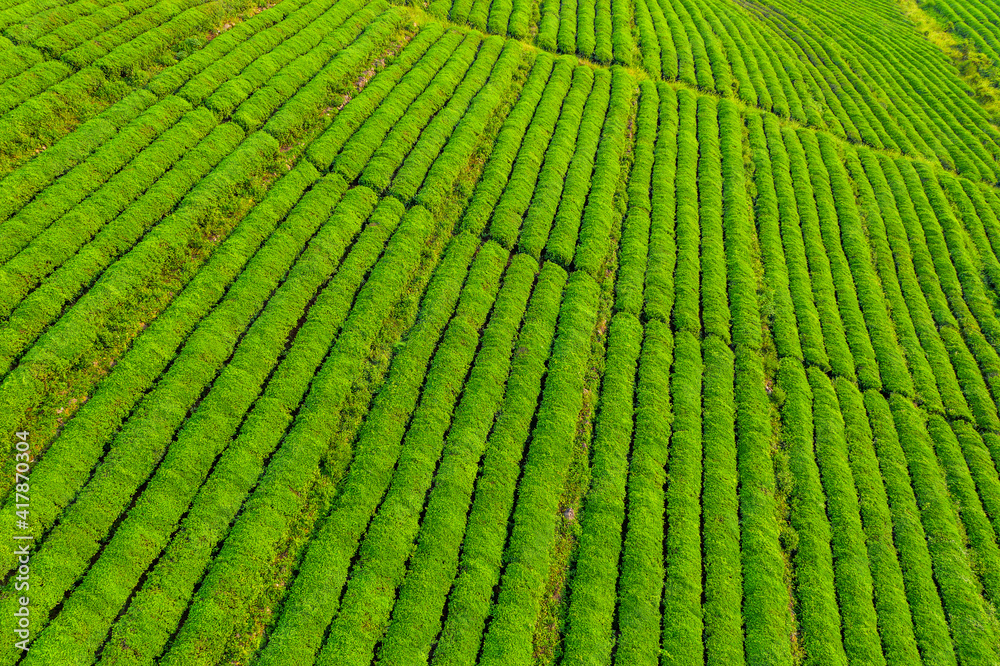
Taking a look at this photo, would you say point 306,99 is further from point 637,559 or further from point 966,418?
point 966,418

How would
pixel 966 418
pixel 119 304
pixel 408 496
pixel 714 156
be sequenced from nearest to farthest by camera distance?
1. pixel 408 496
2. pixel 119 304
3. pixel 966 418
4. pixel 714 156

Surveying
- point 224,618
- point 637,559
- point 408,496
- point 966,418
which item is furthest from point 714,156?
point 224,618

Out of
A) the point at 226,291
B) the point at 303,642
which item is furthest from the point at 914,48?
the point at 303,642

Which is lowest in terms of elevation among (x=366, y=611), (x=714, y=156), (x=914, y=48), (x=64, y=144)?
(x=366, y=611)

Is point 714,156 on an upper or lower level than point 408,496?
upper

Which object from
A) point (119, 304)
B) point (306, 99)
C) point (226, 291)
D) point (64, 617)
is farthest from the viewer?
point (306, 99)

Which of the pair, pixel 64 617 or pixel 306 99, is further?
pixel 306 99
